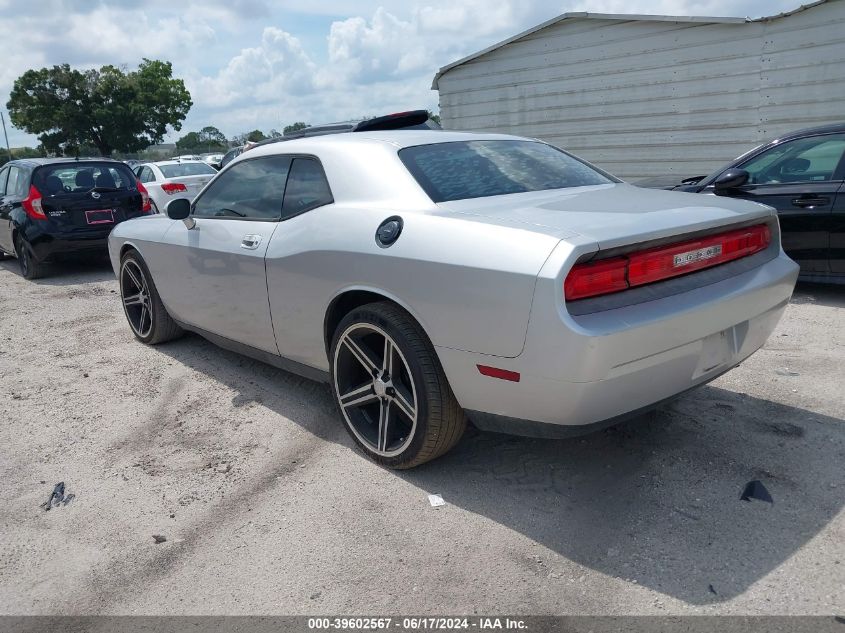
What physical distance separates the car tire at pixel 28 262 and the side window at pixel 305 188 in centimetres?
672

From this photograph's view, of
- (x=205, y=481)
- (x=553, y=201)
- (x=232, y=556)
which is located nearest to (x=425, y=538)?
(x=232, y=556)

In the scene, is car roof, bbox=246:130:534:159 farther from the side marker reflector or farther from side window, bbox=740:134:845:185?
side window, bbox=740:134:845:185

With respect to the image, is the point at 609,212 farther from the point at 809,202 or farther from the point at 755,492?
the point at 809,202

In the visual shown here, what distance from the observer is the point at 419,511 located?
3.01 meters

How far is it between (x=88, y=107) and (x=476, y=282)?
51.2 m

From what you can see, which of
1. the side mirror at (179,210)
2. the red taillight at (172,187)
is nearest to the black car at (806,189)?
the side mirror at (179,210)

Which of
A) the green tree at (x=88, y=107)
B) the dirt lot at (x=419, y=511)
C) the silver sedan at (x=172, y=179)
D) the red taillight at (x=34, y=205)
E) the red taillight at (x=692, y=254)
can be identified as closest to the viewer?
the dirt lot at (x=419, y=511)

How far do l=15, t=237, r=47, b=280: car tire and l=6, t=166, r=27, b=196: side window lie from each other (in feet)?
2.11

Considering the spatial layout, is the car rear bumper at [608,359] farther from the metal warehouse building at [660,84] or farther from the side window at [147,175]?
the side window at [147,175]

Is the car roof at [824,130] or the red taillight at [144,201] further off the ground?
the car roof at [824,130]

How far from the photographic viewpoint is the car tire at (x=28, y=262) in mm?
9148

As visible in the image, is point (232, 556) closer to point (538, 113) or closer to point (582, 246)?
point (582, 246)

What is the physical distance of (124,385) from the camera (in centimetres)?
481

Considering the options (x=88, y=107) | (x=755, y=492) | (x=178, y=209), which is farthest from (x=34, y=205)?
(x=88, y=107)
